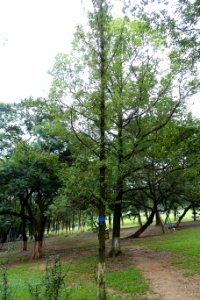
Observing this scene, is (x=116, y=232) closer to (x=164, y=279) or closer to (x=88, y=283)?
(x=88, y=283)

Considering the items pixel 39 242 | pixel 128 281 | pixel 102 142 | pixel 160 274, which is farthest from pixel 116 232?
pixel 102 142

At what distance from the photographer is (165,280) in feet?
34.9

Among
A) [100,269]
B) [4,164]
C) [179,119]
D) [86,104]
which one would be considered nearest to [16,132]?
[4,164]

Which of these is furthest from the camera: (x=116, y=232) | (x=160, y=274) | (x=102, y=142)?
(x=116, y=232)

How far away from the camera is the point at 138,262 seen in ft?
47.5

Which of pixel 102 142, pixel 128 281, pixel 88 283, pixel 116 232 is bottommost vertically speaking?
pixel 88 283

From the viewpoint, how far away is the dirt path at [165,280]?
8.73 meters

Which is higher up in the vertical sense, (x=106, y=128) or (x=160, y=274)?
(x=106, y=128)


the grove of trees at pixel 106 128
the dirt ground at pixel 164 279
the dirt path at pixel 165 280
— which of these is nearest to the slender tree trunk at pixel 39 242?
the grove of trees at pixel 106 128

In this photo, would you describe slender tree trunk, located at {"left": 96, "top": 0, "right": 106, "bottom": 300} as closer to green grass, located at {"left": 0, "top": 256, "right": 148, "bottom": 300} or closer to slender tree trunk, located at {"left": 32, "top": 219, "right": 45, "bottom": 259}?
green grass, located at {"left": 0, "top": 256, "right": 148, "bottom": 300}

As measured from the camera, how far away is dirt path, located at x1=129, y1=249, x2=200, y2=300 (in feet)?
28.7

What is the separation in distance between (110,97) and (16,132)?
10995mm

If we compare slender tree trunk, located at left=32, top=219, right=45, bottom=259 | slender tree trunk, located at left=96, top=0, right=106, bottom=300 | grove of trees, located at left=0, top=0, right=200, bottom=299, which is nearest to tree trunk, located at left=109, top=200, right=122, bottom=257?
grove of trees, located at left=0, top=0, right=200, bottom=299

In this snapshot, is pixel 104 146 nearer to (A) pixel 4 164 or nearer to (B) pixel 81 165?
(B) pixel 81 165
